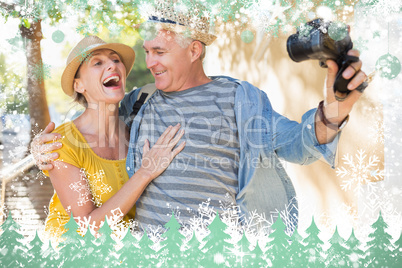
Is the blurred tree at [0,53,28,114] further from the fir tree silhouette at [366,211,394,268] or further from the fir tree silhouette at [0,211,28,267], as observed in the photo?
the fir tree silhouette at [366,211,394,268]

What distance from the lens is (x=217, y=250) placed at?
4.24 feet

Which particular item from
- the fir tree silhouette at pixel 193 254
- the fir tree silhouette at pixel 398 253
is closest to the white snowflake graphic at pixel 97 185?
the fir tree silhouette at pixel 193 254

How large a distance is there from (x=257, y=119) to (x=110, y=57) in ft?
2.19

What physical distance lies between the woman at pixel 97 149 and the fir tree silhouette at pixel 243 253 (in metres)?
0.51

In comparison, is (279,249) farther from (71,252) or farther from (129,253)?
(71,252)

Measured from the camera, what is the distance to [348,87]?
1256mm

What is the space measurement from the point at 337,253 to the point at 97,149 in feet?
3.37

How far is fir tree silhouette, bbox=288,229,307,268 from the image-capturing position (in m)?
1.26

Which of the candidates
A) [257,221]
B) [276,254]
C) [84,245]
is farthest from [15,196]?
[276,254]

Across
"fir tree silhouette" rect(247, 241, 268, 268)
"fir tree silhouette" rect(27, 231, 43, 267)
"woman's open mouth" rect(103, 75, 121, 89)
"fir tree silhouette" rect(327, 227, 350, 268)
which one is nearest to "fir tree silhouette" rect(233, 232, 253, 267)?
"fir tree silhouette" rect(247, 241, 268, 268)

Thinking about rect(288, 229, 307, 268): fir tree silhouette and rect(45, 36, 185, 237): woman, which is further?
rect(45, 36, 185, 237): woman

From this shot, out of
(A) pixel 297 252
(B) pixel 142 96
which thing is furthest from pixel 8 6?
(A) pixel 297 252

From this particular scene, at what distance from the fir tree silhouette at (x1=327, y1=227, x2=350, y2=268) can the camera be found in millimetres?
411

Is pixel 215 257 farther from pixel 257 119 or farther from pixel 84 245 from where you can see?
pixel 257 119
